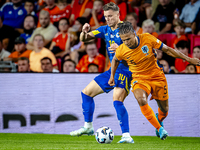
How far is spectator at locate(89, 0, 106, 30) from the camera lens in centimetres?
766

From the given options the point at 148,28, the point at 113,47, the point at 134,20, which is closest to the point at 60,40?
the point at 134,20

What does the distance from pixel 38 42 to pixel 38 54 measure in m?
0.33

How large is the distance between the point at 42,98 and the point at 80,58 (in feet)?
4.10

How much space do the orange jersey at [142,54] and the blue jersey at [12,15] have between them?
160 inches

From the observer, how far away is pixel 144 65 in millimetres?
4742

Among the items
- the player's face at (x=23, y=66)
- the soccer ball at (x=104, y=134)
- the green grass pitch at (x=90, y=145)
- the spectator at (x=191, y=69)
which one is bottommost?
the green grass pitch at (x=90, y=145)

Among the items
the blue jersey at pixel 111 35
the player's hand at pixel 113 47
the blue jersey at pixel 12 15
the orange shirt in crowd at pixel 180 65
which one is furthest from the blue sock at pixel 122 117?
the blue jersey at pixel 12 15

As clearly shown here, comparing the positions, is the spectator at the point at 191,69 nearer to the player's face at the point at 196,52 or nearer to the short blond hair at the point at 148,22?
the player's face at the point at 196,52

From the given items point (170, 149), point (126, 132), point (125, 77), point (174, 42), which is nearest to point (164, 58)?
point (174, 42)

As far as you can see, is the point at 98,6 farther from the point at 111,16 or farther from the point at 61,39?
the point at 111,16

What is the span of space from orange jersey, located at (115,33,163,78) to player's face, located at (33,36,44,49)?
3.38 m

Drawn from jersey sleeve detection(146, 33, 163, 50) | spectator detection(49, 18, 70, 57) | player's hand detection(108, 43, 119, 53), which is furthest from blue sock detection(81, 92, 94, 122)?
spectator detection(49, 18, 70, 57)

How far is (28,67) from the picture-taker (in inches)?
294

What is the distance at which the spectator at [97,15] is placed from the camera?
7.66 m
